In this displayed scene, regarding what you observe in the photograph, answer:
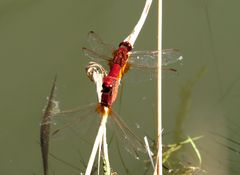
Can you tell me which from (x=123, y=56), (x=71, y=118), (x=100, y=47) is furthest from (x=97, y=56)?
(x=71, y=118)

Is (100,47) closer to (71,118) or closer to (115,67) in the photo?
(115,67)

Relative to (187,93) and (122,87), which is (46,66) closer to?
(122,87)

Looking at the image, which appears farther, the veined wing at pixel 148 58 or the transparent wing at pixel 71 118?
the veined wing at pixel 148 58

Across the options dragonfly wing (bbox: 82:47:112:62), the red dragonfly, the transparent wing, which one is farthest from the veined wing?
the transparent wing

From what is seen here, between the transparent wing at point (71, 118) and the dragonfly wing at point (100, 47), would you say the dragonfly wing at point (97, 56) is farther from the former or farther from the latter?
the transparent wing at point (71, 118)

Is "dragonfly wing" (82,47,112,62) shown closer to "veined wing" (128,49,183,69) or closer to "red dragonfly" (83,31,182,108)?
"red dragonfly" (83,31,182,108)

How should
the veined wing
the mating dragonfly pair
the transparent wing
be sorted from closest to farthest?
the mating dragonfly pair → the transparent wing → the veined wing

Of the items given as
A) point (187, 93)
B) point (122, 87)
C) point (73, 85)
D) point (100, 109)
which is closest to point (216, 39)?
point (187, 93)

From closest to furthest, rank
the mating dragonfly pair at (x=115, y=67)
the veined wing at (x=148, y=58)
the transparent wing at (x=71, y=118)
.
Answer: the mating dragonfly pair at (x=115, y=67) → the transparent wing at (x=71, y=118) → the veined wing at (x=148, y=58)

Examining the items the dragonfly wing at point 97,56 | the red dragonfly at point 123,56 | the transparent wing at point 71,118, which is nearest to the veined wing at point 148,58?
the red dragonfly at point 123,56

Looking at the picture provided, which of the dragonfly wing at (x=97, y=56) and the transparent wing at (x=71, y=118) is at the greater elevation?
the dragonfly wing at (x=97, y=56)
